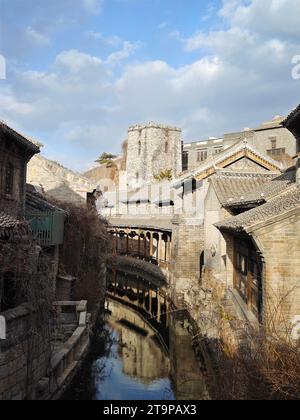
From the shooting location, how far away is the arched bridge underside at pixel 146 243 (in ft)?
94.1

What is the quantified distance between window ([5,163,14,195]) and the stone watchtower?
43781mm

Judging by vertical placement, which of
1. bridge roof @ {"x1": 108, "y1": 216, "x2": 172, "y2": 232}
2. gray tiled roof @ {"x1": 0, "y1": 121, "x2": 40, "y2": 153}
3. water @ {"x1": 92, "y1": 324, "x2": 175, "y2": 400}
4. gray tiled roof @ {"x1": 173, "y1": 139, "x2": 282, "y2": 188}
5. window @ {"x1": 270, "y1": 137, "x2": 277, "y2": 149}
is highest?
window @ {"x1": 270, "y1": 137, "x2": 277, "y2": 149}

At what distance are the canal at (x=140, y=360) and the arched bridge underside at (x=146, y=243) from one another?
4730 mm

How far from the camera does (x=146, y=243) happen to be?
35.8 m

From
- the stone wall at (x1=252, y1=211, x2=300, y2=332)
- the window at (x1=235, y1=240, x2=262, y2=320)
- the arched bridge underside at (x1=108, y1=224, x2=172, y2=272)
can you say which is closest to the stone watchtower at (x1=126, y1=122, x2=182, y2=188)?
the arched bridge underside at (x1=108, y1=224, x2=172, y2=272)

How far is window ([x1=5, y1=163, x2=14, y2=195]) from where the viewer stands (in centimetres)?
1368

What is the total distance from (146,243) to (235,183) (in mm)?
15175

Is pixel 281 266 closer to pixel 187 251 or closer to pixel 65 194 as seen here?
pixel 187 251

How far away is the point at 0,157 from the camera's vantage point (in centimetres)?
1295

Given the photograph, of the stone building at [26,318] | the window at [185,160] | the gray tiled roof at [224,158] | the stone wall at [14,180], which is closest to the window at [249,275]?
the stone building at [26,318]

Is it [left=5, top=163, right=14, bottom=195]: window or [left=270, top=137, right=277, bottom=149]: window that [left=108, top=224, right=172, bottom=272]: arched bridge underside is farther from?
[left=270, top=137, right=277, bottom=149]: window

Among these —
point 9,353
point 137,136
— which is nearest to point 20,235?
point 9,353

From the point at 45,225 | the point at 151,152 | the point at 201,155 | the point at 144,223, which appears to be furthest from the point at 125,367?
the point at 201,155
